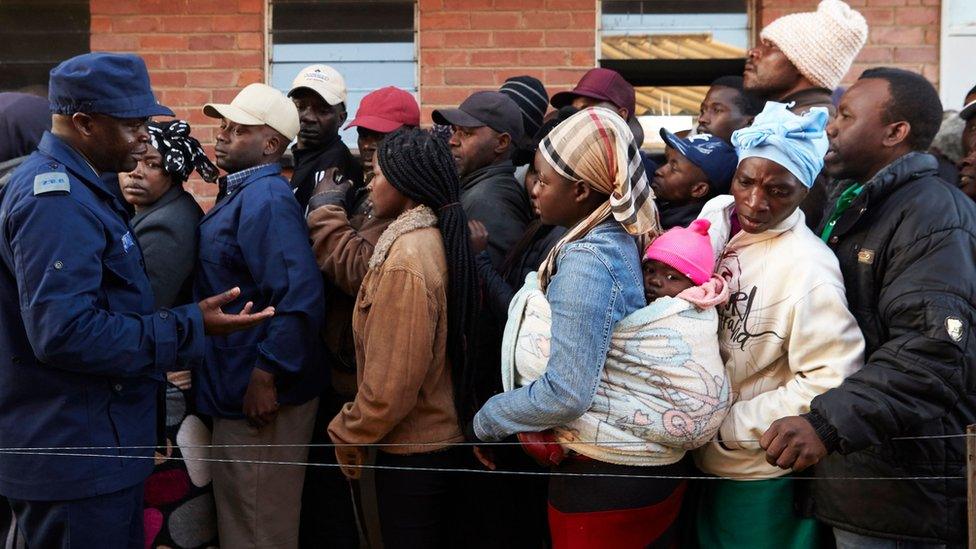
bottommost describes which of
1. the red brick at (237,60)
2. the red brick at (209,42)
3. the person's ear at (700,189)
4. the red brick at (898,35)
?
the person's ear at (700,189)

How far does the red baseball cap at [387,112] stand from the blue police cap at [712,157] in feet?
4.18

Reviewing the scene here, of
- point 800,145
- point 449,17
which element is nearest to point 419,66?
point 449,17

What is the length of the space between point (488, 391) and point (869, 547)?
1.42 metres

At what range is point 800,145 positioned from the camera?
317 cm

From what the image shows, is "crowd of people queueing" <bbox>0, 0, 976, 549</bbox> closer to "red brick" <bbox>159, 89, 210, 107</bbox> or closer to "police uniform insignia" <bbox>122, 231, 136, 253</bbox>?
"police uniform insignia" <bbox>122, 231, 136, 253</bbox>

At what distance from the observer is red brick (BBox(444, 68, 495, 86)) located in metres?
A: 6.18

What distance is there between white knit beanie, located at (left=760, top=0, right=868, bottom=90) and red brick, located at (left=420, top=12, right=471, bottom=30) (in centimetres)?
230

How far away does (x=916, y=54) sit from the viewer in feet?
20.0

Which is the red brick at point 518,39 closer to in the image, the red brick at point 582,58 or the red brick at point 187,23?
the red brick at point 582,58

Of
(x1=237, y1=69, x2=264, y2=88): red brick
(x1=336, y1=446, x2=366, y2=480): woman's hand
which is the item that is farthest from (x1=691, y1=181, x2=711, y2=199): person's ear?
(x1=237, y1=69, x2=264, y2=88): red brick

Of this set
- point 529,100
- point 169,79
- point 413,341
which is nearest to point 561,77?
point 529,100

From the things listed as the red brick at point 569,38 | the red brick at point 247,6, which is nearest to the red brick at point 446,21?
the red brick at point 569,38

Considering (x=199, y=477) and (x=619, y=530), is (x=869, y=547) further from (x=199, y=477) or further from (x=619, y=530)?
(x=199, y=477)

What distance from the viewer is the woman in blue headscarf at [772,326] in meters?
3.07
